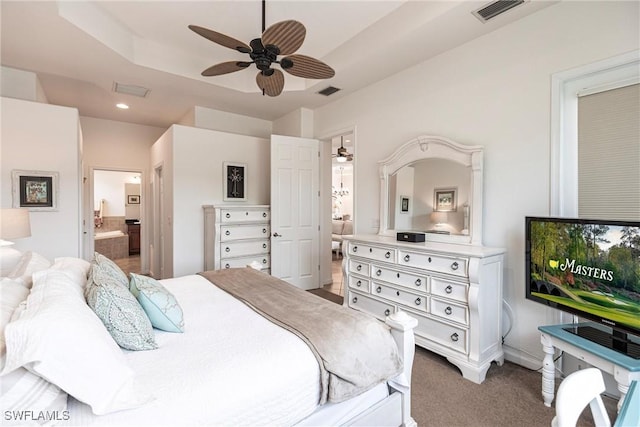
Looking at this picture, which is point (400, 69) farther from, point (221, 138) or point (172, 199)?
point (172, 199)

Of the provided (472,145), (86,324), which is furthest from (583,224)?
(86,324)

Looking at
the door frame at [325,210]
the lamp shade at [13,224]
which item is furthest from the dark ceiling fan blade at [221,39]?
the door frame at [325,210]

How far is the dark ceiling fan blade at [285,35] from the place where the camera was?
1.86m

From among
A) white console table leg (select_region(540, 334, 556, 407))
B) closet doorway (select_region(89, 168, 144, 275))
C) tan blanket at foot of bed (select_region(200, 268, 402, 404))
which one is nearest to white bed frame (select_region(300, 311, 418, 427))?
tan blanket at foot of bed (select_region(200, 268, 402, 404))

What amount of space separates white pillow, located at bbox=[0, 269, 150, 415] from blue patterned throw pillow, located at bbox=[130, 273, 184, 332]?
16.1 inches

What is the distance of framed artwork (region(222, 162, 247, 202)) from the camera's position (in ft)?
14.6

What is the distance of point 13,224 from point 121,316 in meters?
2.06

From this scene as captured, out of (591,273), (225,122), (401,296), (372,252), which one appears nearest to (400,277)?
(401,296)

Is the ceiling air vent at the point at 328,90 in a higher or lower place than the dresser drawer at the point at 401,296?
higher

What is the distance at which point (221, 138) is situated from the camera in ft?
14.4

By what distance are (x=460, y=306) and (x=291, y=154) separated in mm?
2968

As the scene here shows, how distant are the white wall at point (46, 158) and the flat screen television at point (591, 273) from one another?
4520 millimetres

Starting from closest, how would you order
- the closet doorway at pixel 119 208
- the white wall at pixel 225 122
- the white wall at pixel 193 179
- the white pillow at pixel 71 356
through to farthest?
the white pillow at pixel 71 356 < the white wall at pixel 193 179 < the white wall at pixel 225 122 < the closet doorway at pixel 119 208

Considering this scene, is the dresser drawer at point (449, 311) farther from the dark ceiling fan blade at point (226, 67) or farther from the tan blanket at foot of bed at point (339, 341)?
the dark ceiling fan blade at point (226, 67)
